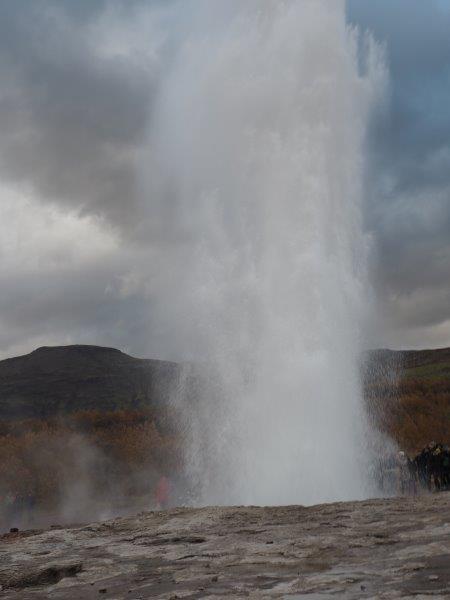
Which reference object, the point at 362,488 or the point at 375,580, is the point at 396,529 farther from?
the point at 362,488

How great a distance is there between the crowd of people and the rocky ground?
5.94 metres

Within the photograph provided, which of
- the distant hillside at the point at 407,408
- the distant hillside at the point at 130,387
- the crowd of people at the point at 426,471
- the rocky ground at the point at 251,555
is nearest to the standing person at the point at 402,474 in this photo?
the crowd of people at the point at 426,471

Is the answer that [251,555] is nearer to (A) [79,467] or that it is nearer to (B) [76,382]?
(A) [79,467]

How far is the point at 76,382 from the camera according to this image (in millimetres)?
137750

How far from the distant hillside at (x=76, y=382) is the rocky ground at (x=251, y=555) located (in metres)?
79.0

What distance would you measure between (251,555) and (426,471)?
32.9ft

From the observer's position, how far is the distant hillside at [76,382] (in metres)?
106

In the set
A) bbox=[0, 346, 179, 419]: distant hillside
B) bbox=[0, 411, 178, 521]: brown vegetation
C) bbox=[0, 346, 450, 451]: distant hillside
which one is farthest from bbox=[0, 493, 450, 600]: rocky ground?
bbox=[0, 346, 179, 419]: distant hillside

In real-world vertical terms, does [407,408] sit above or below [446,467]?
above

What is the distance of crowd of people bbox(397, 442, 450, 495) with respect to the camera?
15297mm

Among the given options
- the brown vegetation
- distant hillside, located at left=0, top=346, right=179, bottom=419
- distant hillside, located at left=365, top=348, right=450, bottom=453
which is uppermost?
distant hillside, located at left=0, top=346, right=179, bottom=419

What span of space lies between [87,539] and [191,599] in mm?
4175

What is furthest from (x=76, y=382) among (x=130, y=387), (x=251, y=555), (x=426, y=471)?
(x=251, y=555)

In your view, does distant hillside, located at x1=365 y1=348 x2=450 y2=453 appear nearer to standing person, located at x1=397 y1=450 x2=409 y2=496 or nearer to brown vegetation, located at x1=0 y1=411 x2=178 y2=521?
standing person, located at x1=397 y1=450 x2=409 y2=496
